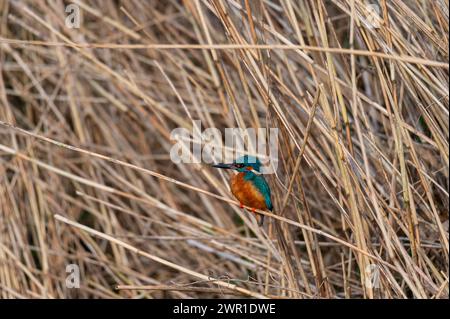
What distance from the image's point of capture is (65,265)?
2504 millimetres

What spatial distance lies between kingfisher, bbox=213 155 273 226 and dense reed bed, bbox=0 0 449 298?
0.06 meters

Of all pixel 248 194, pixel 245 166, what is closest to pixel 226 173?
pixel 245 166

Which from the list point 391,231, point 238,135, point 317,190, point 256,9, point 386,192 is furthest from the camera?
point 317,190

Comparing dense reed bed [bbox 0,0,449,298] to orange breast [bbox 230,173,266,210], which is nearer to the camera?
dense reed bed [bbox 0,0,449,298]

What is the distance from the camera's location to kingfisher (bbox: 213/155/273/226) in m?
1.79

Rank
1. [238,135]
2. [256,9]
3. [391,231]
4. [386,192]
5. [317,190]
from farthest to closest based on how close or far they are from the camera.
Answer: [317,190]
[238,135]
[386,192]
[256,9]
[391,231]

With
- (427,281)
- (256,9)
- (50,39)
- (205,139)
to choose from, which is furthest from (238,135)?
(50,39)

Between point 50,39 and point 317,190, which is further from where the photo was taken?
point 50,39

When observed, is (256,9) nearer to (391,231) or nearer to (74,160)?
(391,231)

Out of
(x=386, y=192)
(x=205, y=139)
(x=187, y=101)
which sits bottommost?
(x=386, y=192)

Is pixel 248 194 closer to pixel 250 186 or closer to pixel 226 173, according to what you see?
pixel 250 186

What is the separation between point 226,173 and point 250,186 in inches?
21.1

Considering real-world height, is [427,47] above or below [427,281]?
above
